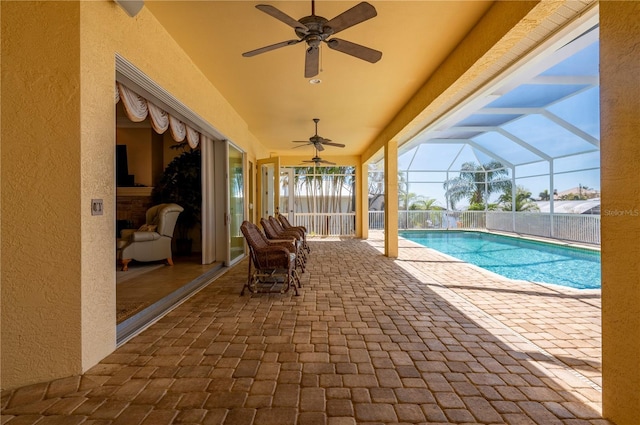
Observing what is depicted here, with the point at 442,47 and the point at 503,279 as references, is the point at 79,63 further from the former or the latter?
the point at 503,279

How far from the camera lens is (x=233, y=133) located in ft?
19.0

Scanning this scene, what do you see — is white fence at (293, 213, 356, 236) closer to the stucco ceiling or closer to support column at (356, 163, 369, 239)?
support column at (356, 163, 369, 239)

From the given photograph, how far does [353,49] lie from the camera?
104 inches

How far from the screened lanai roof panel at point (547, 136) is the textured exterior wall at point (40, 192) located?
1071cm

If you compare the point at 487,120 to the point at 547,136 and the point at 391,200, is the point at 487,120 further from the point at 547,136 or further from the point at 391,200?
the point at 391,200

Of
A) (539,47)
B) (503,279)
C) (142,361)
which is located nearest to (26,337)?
(142,361)

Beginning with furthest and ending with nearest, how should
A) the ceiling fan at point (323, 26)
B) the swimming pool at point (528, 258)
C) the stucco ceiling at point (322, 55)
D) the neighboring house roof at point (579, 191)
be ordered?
the neighboring house roof at point (579, 191) → the swimming pool at point (528, 258) → the stucco ceiling at point (322, 55) → the ceiling fan at point (323, 26)

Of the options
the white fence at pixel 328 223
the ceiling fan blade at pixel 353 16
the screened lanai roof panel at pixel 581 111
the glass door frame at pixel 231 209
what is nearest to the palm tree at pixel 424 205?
the white fence at pixel 328 223

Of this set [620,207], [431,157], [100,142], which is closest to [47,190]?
[100,142]

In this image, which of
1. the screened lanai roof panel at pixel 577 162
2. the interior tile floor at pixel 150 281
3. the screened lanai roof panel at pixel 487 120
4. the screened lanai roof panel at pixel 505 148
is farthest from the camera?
the screened lanai roof panel at pixel 505 148

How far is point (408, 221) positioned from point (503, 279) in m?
9.50

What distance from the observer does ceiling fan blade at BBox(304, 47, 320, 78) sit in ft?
8.71

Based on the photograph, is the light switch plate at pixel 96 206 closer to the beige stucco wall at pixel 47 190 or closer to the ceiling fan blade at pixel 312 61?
the beige stucco wall at pixel 47 190

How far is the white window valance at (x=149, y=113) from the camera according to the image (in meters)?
2.94
